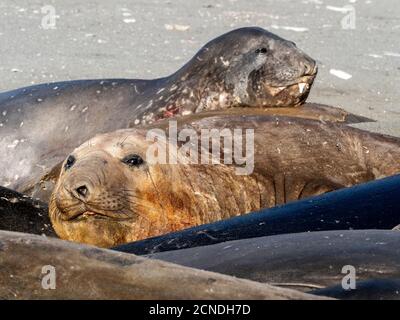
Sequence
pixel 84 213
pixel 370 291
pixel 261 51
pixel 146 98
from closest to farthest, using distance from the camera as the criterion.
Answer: pixel 370 291 < pixel 84 213 < pixel 261 51 < pixel 146 98

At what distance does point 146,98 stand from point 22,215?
9.77 feet

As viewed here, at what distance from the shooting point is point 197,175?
5312mm

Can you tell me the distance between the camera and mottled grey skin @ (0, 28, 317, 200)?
7328 millimetres

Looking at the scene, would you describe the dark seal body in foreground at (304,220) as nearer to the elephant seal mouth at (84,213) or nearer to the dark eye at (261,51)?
the elephant seal mouth at (84,213)

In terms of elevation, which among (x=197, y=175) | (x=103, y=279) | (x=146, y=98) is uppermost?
(x=103, y=279)

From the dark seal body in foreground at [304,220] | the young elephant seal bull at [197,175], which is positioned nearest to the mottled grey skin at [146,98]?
the young elephant seal bull at [197,175]

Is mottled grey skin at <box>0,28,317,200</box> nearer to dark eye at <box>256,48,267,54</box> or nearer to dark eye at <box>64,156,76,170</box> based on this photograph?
dark eye at <box>256,48,267,54</box>

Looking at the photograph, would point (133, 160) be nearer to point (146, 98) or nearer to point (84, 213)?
point (84, 213)

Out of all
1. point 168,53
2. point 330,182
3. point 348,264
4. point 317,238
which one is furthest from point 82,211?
point 168,53

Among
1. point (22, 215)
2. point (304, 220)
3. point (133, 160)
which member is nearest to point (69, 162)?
point (133, 160)

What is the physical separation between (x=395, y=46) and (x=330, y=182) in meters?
5.16

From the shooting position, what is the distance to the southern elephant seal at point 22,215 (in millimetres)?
4734

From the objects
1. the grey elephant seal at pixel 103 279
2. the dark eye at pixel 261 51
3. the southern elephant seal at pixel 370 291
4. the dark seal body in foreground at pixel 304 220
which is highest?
the grey elephant seal at pixel 103 279

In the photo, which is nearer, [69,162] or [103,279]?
[103,279]
